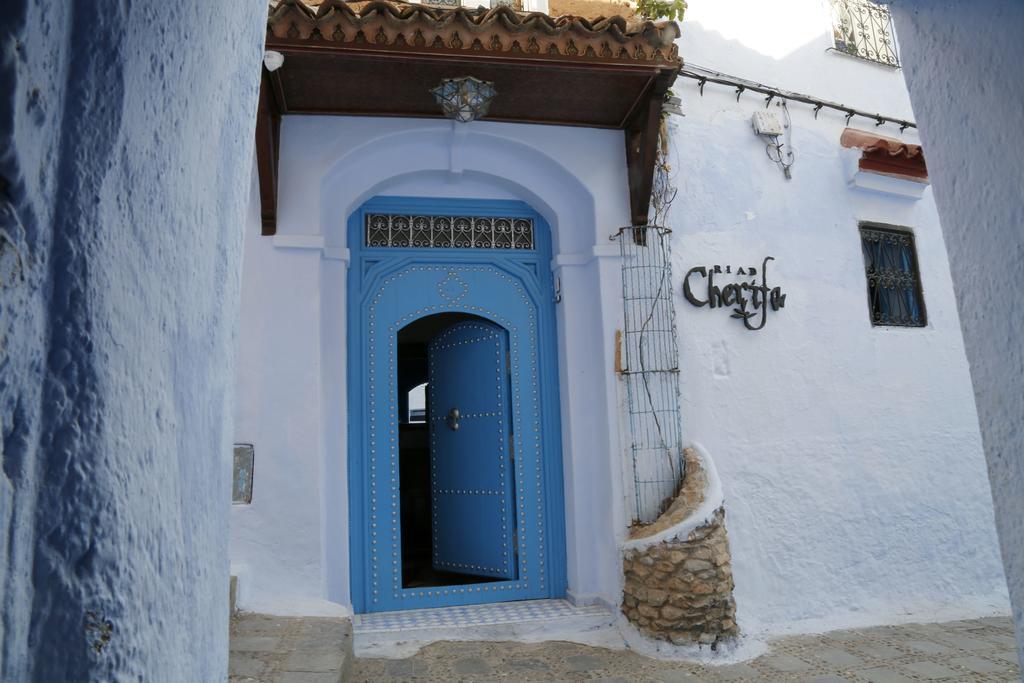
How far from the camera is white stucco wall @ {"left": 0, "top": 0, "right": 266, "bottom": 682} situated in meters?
0.72

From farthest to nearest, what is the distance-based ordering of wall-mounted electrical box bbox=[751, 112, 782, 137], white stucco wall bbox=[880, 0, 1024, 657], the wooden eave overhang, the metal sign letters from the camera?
wall-mounted electrical box bbox=[751, 112, 782, 137], the metal sign letters, the wooden eave overhang, white stucco wall bbox=[880, 0, 1024, 657]

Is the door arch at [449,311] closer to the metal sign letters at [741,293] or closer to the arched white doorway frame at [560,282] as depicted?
the arched white doorway frame at [560,282]

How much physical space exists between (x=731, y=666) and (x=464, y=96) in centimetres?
357

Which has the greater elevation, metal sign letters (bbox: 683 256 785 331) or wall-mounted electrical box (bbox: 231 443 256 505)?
metal sign letters (bbox: 683 256 785 331)

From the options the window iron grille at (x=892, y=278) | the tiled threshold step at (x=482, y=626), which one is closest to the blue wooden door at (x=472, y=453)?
the tiled threshold step at (x=482, y=626)

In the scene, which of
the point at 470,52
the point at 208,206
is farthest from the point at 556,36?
the point at 208,206

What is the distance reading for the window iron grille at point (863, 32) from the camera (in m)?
6.36

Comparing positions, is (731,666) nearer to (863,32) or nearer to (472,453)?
(472,453)

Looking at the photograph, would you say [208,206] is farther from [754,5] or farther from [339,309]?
[754,5]

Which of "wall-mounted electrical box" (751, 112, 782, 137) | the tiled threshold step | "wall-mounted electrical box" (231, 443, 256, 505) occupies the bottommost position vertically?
the tiled threshold step

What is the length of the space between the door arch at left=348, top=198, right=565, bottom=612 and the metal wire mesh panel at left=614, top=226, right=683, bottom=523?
59 cm

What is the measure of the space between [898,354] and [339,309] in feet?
13.7

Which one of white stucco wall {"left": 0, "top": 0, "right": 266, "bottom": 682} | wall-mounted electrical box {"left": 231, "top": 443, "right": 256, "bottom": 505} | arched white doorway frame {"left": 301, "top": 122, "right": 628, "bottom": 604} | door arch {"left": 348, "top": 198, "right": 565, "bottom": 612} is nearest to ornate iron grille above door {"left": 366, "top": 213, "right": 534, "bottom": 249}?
door arch {"left": 348, "top": 198, "right": 565, "bottom": 612}

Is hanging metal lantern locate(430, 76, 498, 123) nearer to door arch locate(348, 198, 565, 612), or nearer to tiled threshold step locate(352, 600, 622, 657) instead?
door arch locate(348, 198, 565, 612)
